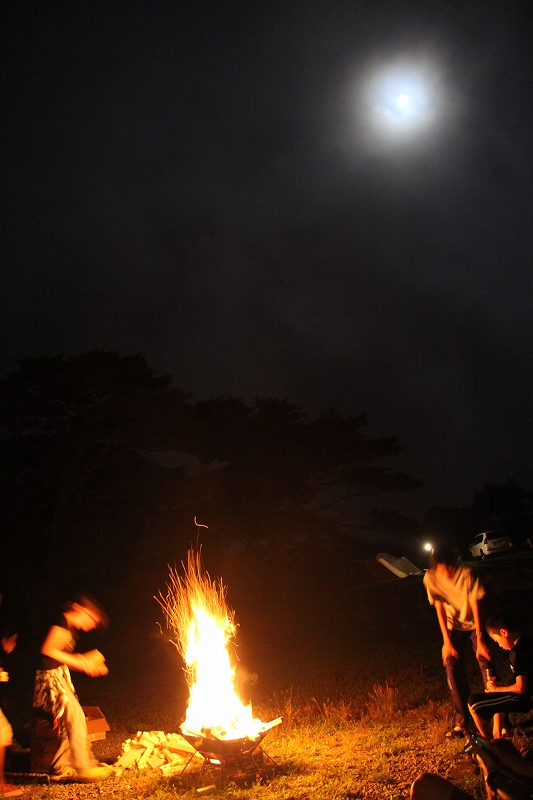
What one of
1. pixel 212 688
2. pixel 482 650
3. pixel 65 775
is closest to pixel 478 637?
pixel 482 650

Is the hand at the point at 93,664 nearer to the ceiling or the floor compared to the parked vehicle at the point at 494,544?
nearer to the floor

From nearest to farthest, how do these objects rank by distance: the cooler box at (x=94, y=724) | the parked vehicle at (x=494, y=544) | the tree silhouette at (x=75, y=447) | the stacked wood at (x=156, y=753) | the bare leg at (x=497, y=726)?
the bare leg at (x=497, y=726) < the stacked wood at (x=156, y=753) < the cooler box at (x=94, y=724) < the tree silhouette at (x=75, y=447) < the parked vehicle at (x=494, y=544)

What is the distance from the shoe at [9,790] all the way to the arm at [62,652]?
3.81ft

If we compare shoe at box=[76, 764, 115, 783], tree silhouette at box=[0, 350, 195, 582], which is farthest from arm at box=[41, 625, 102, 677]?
tree silhouette at box=[0, 350, 195, 582]

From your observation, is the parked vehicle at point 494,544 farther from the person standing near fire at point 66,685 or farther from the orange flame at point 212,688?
the person standing near fire at point 66,685

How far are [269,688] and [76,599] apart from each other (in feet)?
20.9

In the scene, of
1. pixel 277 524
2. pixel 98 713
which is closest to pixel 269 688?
pixel 98 713

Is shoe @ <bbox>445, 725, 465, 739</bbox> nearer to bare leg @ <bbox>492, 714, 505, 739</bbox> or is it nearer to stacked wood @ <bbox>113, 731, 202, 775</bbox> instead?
bare leg @ <bbox>492, 714, 505, 739</bbox>

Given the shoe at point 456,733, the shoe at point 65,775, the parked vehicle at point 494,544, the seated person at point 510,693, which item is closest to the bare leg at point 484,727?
the seated person at point 510,693

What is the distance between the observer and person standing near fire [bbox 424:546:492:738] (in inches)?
235

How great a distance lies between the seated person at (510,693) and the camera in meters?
5.02

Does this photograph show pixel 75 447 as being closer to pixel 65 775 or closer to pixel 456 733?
pixel 65 775

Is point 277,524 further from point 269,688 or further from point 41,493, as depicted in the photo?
point 269,688

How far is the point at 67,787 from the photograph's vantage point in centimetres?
627
